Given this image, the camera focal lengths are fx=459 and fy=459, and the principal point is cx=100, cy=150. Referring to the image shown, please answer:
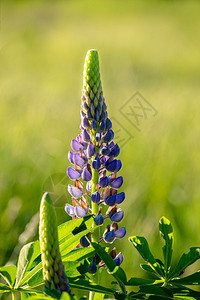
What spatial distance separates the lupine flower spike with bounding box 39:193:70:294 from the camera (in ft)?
2.11

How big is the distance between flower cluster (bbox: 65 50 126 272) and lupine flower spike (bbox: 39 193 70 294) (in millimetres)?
245

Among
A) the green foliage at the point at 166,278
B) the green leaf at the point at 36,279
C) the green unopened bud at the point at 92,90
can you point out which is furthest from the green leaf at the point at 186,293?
the green unopened bud at the point at 92,90

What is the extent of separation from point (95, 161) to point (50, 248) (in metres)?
0.30

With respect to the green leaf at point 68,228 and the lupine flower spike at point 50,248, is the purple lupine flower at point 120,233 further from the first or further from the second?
the lupine flower spike at point 50,248

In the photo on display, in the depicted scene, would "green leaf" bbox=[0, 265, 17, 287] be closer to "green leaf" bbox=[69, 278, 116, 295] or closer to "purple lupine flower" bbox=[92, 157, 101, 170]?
"green leaf" bbox=[69, 278, 116, 295]

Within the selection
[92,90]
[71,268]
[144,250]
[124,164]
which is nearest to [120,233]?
[144,250]

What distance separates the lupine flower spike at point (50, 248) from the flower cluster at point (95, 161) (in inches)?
9.6

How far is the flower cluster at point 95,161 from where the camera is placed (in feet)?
3.09

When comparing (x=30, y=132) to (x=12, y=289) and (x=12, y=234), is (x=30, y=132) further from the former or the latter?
(x=12, y=289)

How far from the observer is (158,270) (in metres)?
0.93

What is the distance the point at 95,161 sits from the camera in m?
0.93

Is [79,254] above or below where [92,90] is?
below

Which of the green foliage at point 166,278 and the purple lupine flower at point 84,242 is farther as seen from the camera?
the purple lupine flower at point 84,242

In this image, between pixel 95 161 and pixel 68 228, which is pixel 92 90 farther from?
pixel 68 228
